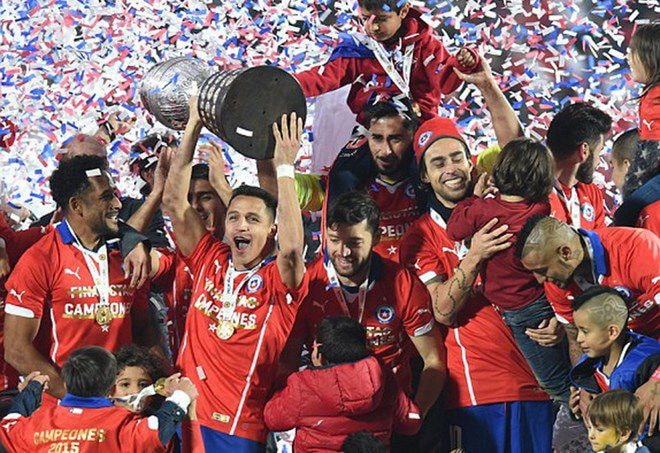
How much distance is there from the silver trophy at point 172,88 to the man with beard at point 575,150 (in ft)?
5.88

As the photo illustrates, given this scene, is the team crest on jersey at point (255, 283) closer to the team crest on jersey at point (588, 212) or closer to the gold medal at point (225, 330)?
the gold medal at point (225, 330)

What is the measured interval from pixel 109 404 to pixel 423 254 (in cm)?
171

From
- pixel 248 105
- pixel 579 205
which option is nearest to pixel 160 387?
pixel 248 105

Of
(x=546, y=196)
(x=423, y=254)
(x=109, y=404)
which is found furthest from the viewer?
(x=423, y=254)

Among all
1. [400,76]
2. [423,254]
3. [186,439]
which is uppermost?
[400,76]

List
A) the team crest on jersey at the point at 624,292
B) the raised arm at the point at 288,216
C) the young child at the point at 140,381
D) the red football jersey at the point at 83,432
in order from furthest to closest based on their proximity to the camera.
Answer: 1. the raised arm at the point at 288,216
2. the young child at the point at 140,381
3. the team crest on jersey at the point at 624,292
4. the red football jersey at the point at 83,432

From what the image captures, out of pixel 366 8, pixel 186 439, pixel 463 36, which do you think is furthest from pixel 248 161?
pixel 186 439

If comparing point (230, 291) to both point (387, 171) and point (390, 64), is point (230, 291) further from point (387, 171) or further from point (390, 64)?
point (390, 64)

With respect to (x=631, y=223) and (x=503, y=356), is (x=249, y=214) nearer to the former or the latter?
(x=503, y=356)

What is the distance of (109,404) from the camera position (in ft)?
17.7

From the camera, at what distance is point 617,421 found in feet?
16.7

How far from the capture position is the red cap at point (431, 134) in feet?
21.0

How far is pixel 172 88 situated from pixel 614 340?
8.52 feet

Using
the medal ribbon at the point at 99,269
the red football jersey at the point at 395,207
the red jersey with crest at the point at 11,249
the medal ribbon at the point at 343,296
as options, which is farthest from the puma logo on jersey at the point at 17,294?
the red football jersey at the point at 395,207
